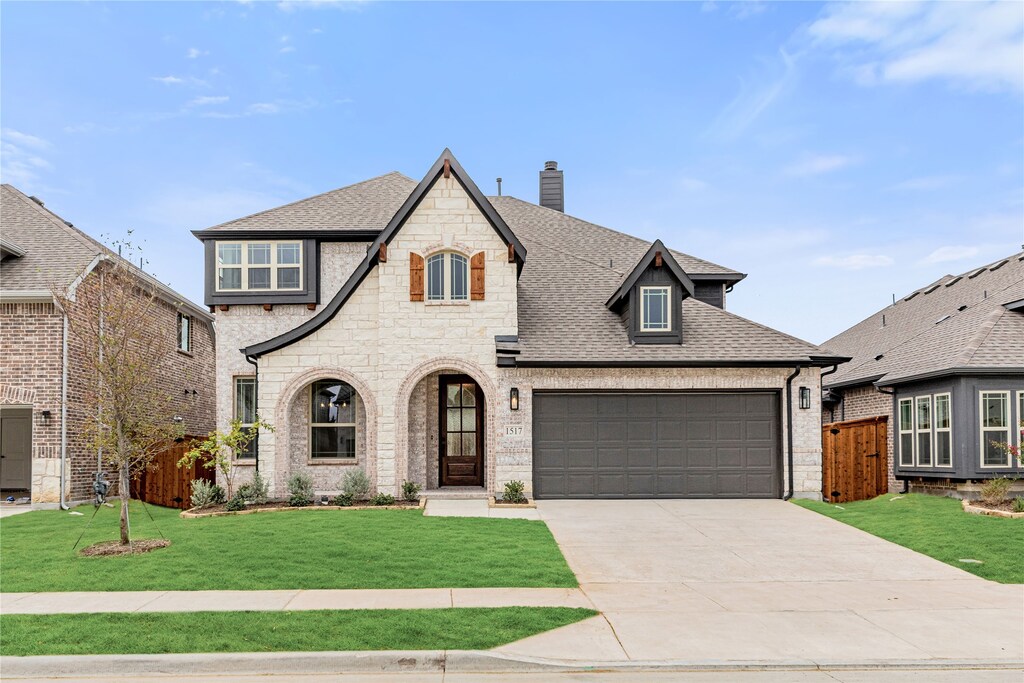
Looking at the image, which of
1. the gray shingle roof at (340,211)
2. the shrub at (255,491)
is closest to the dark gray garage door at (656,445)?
the shrub at (255,491)

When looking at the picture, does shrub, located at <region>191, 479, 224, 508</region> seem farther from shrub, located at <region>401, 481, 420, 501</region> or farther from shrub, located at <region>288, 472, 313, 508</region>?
shrub, located at <region>401, 481, 420, 501</region>

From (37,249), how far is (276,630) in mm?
16573

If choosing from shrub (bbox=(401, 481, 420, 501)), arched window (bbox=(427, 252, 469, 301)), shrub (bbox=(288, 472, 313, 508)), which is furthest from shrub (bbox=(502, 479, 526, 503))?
arched window (bbox=(427, 252, 469, 301))

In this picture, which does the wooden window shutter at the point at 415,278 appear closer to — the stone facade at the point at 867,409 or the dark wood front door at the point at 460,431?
the dark wood front door at the point at 460,431

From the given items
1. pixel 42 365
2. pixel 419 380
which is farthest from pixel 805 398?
pixel 42 365

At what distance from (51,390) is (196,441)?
376 centimetres

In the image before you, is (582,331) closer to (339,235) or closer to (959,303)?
(339,235)

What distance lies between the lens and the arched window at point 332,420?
19203 millimetres

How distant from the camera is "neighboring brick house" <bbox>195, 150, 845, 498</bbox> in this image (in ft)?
59.6

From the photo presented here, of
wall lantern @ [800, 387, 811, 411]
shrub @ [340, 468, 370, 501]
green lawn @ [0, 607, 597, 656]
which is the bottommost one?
green lawn @ [0, 607, 597, 656]

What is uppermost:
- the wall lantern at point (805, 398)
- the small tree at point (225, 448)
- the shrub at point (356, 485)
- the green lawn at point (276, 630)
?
the wall lantern at point (805, 398)

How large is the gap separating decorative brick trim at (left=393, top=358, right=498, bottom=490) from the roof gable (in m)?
2.51

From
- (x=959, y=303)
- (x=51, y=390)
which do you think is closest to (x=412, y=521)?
(x=51, y=390)

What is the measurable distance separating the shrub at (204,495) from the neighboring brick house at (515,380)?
119 centimetres
